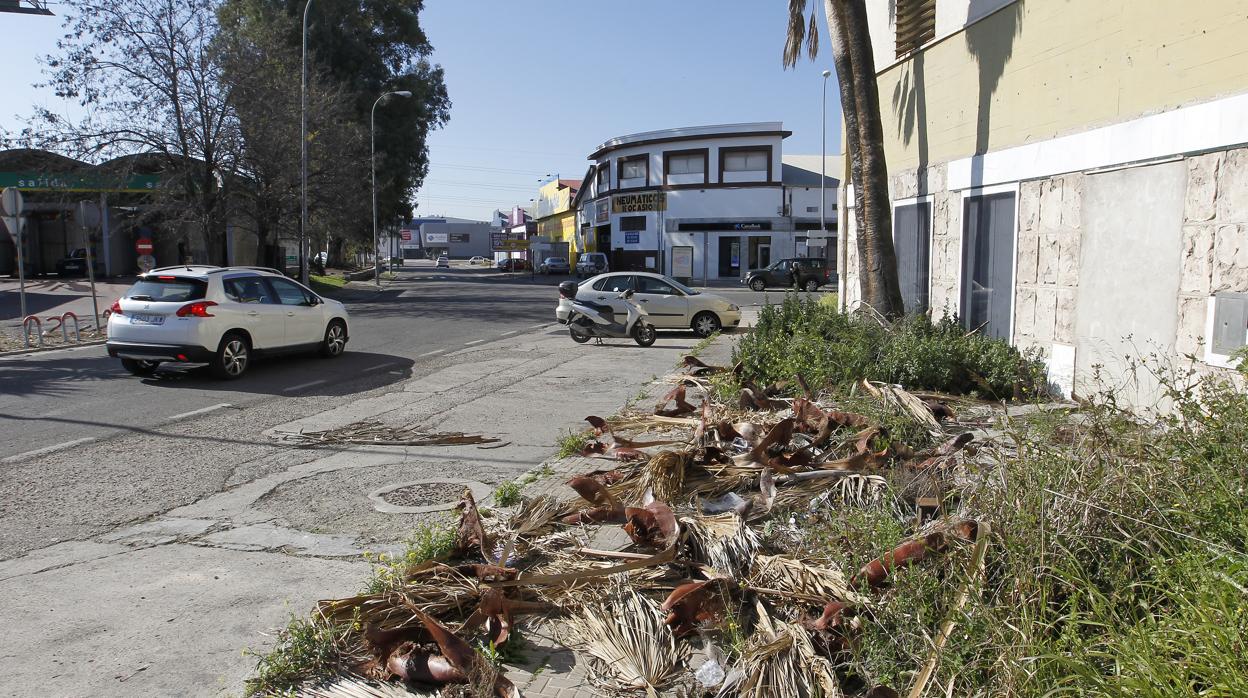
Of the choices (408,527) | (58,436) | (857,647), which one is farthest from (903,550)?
(58,436)

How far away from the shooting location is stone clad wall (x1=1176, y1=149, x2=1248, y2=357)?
6941 millimetres

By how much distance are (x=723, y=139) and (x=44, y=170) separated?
1631 inches

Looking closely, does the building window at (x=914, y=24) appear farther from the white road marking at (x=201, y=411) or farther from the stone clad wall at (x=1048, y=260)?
the white road marking at (x=201, y=411)

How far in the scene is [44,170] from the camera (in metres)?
27.6

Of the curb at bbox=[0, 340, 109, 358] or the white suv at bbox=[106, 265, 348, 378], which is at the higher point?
the white suv at bbox=[106, 265, 348, 378]

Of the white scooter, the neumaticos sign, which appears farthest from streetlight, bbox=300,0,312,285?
the neumaticos sign

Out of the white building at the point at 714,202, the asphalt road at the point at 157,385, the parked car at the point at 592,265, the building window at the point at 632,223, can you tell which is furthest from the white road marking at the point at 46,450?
the building window at the point at 632,223

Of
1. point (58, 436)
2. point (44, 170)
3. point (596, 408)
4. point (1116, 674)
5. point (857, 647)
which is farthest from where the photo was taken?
point (44, 170)

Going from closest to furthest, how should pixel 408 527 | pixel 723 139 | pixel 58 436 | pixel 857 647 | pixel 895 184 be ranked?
pixel 857 647 < pixel 408 527 < pixel 58 436 < pixel 895 184 < pixel 723 139

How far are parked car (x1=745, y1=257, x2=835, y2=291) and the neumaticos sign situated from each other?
16250mm

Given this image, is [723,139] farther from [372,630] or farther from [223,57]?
[372,630]

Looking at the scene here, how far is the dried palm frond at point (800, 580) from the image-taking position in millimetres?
3742

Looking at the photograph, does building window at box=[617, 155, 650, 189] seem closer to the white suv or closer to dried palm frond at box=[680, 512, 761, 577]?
the white suv

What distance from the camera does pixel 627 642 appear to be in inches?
145
